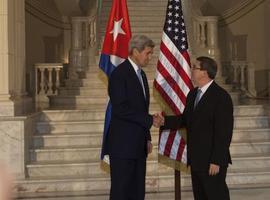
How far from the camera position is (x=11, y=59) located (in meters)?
6.19

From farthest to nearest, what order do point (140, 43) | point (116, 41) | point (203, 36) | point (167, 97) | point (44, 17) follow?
point (44, 17), point (203, 36), point (116, 41), point (167, 97), point (140, 43)

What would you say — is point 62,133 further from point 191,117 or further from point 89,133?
point 191,117

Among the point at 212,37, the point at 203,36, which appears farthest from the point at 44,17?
the point at 212,37

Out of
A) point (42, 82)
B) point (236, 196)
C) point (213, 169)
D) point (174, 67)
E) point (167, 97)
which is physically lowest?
point (236, 196)

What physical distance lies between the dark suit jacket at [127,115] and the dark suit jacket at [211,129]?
1.22ft

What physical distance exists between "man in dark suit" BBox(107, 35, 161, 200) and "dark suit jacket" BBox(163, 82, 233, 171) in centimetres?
37

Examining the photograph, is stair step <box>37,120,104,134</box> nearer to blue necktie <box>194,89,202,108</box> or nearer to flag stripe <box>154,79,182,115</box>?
flag stripe <box>154,79,182,115</box>

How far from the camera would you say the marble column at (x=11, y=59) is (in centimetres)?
603

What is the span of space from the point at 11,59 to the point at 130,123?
10.3 ft

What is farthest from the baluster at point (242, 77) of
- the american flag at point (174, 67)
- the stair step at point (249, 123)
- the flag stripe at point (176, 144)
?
the flag stripe at point (176, 144)

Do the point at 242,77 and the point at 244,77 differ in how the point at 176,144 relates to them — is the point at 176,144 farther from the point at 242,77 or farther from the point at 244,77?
the point at 244,77

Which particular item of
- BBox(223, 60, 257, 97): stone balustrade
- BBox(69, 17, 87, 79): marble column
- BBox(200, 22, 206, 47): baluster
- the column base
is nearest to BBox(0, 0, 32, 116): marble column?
the column base

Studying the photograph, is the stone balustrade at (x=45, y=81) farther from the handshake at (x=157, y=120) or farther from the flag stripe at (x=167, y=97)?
the handshake at (x=157, y=120)

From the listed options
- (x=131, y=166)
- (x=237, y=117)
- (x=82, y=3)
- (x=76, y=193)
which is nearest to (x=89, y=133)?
(x=76, y=193)
